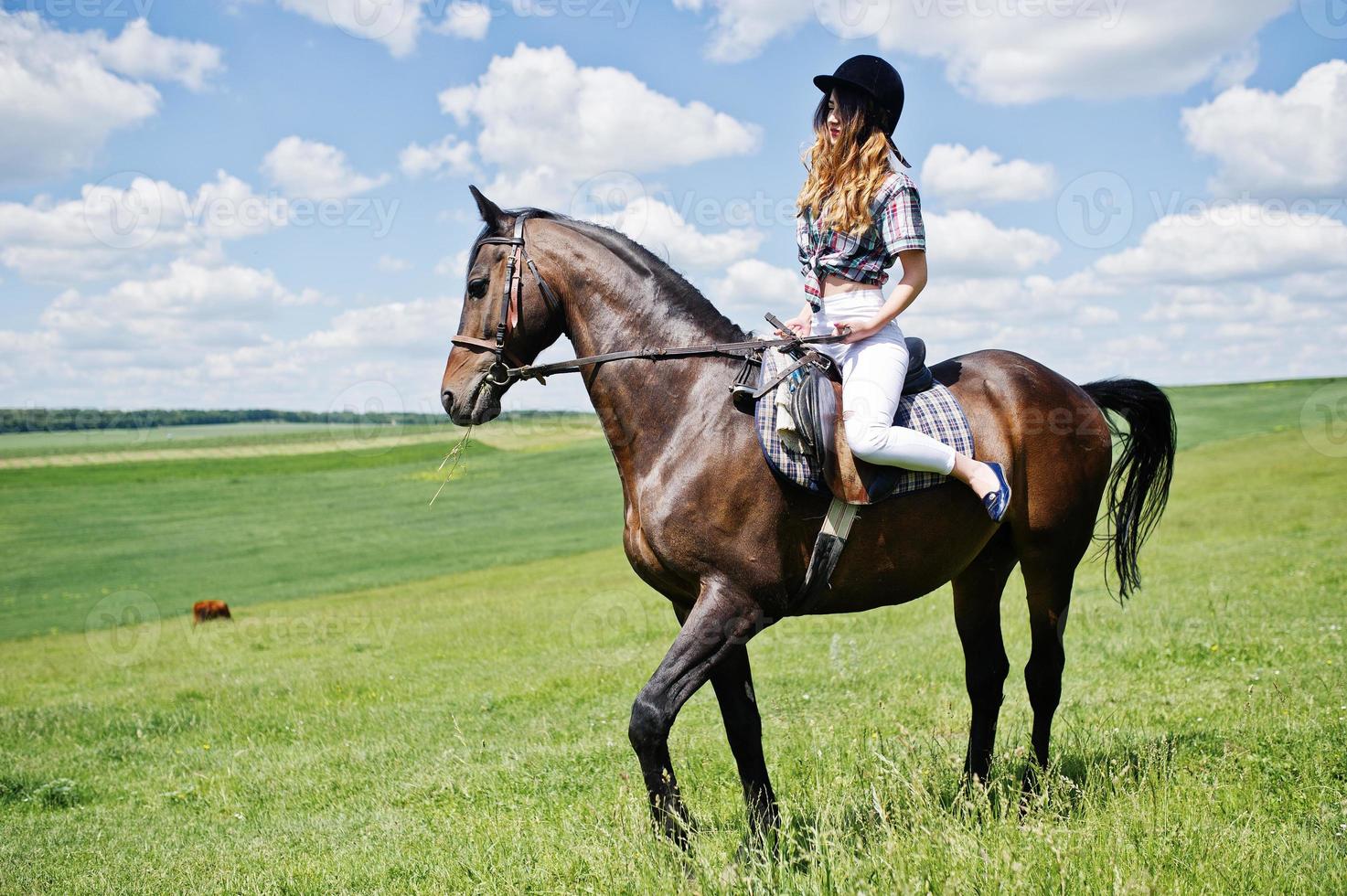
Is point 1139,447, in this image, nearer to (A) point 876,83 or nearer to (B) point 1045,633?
(B) point 1045,633

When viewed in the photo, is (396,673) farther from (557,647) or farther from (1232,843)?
(1232,843)

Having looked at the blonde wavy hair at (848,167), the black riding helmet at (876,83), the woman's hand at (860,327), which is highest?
the black riding helmet at (876,83)

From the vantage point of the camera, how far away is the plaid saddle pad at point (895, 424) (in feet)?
14.3

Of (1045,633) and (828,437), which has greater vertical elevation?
(828,437)

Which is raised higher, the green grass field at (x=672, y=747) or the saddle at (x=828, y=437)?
the saddle at (x=828, y=437)

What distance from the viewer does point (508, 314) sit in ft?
15.3

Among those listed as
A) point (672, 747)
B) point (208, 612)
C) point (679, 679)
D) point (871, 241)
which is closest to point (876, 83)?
point (871, 241)

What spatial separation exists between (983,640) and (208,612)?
21.8m

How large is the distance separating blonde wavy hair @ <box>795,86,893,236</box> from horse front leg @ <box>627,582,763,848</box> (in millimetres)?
1830

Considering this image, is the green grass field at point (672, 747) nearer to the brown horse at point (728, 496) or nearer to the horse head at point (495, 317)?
the brown horse at point (728, 496)

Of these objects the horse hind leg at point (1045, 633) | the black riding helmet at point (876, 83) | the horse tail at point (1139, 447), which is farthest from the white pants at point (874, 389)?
the horse tail at point (1139, 447)

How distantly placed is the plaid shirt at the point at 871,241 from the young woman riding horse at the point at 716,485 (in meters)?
0.23

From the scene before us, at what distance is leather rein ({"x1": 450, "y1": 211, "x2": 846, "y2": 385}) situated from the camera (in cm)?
463

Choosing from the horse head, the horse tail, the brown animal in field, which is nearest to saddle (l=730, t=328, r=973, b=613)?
the horse head
